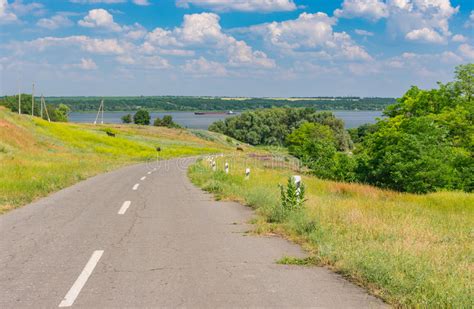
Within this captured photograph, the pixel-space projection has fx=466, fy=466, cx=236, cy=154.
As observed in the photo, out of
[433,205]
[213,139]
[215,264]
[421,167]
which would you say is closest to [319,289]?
[215,264]

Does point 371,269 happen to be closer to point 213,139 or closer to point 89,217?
point 89,217

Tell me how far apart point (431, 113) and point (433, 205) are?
85.3 ft

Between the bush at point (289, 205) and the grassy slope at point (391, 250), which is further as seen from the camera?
the bush at point (289, 205)

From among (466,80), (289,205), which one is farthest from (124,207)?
(466,80)

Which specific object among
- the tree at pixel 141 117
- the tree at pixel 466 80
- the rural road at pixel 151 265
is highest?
the tree at pixel 466 80

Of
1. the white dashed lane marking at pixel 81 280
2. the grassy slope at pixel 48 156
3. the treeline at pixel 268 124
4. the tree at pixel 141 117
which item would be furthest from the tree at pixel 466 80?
the tree at pixel 141 117

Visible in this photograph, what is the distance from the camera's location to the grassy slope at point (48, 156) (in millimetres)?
16266

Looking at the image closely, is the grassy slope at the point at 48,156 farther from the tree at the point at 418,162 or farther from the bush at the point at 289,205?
the tree at the point at 418,162

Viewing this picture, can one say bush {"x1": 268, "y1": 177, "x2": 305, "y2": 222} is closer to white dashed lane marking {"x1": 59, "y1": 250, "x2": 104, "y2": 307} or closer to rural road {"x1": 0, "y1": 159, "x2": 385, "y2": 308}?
rural road {"x1": 0, "y1": 159, "x2": 385, "y2": 308}

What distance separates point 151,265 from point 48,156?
114 ft

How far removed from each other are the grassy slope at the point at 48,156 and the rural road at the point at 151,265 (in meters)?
3.91

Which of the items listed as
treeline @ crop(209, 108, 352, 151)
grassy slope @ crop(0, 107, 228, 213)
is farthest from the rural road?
treeline @ crop(209, 108, 352, 151)

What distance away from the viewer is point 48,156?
3831 cm

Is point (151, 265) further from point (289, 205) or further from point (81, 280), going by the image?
point (289, 205)
